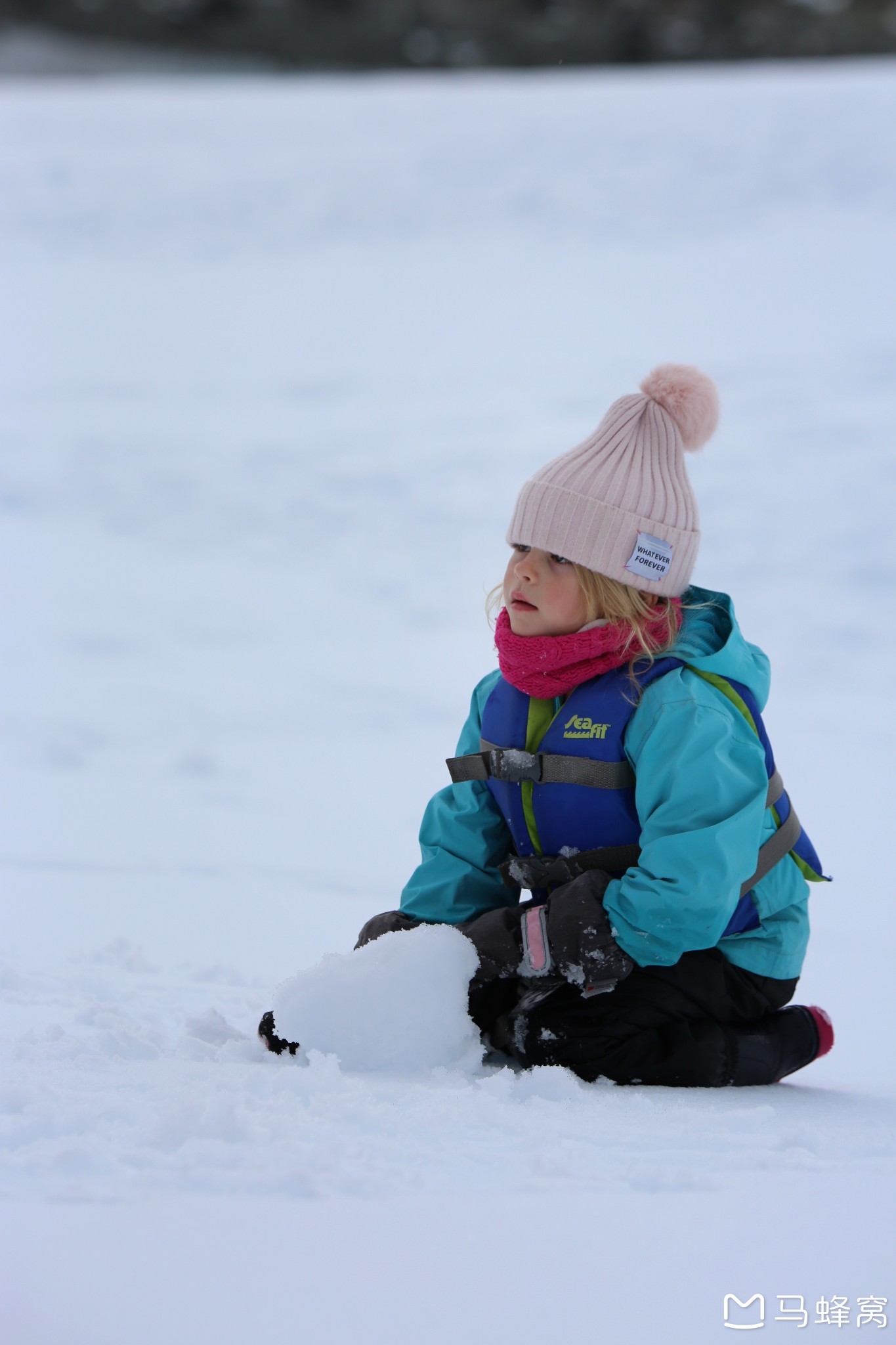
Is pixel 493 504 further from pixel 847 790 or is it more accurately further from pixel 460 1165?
pixel 460 1165

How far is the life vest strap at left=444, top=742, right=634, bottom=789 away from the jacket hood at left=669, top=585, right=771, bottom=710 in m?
0.21

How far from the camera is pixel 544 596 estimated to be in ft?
6.45

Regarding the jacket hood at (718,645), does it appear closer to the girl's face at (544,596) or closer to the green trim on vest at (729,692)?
the green trim on vest at (729,692)

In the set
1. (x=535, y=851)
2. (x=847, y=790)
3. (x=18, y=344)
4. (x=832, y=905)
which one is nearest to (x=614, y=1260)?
(x=535, y=851)

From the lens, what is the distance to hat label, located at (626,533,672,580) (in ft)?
6.31

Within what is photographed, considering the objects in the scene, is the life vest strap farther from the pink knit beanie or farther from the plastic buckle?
the pink knit beanie

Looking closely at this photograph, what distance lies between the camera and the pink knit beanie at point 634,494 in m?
1.93

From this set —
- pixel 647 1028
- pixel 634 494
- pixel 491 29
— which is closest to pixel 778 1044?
pixel 647 1028

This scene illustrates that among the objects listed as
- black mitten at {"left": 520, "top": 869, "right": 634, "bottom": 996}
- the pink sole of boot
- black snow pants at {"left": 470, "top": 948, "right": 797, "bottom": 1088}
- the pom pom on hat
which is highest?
the pom pom on hat

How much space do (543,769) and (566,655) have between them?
0.19 metres

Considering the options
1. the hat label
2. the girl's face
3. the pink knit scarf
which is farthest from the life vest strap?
the hat label

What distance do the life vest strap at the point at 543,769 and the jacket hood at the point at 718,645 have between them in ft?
0.70

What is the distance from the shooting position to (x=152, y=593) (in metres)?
6.79

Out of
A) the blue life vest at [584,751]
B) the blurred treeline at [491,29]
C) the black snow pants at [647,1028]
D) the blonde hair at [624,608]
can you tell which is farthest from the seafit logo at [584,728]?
the blurred treeline at [491,29]
